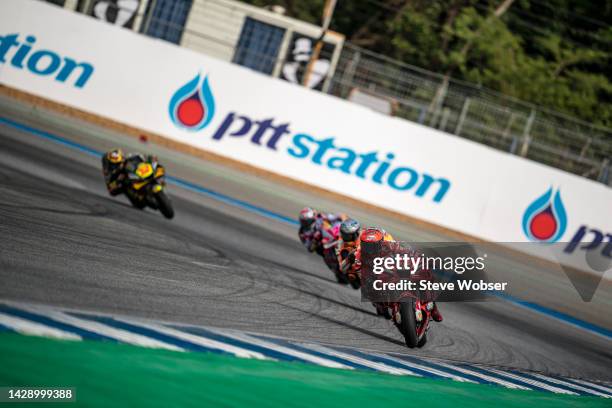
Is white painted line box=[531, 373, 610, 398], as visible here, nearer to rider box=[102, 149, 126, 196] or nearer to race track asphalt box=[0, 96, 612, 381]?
race track asphalt box=[0, 96, 612, 381]

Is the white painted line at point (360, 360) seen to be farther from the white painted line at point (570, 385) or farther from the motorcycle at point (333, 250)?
the motorcycle at point (333, 250)

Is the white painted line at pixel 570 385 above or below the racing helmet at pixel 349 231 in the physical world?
below

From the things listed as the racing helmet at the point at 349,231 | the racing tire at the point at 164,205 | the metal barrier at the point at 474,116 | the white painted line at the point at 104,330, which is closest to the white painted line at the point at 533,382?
the racing helmet at the point at 349,231

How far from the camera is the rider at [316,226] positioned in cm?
1053

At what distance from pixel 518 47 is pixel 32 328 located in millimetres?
29185

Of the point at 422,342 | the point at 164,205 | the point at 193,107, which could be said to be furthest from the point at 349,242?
the point at 193,107

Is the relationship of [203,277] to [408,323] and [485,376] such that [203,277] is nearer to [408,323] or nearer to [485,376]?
[408,323]

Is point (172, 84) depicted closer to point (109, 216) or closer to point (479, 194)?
point (479, 194)

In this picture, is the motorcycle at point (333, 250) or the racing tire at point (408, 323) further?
the motorcycle at point (333, 250)

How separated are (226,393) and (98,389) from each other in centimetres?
87

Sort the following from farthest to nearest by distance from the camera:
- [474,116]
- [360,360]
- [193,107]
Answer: [474,116] < [193,107] < [360,360]

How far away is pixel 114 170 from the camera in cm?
1161

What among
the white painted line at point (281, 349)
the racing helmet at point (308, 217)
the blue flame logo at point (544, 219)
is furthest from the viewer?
the blue flame logo at point (544, 219)

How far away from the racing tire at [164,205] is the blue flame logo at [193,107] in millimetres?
6922
